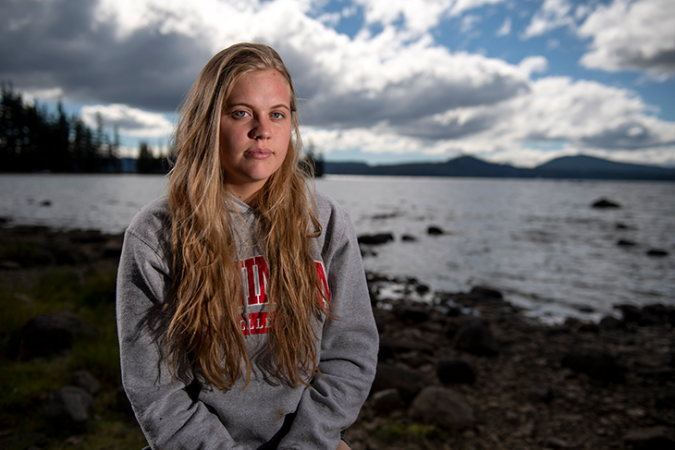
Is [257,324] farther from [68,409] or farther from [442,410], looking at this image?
[442,410]

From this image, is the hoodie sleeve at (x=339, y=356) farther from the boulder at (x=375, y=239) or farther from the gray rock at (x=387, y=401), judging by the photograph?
the boulder at (x=375, y=239)

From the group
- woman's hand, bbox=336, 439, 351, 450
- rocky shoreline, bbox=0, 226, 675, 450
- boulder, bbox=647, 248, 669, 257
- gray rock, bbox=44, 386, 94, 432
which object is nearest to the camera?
woman's hand, bbox=336, 439, 351, 450

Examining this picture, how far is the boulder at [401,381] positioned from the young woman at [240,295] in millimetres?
2793

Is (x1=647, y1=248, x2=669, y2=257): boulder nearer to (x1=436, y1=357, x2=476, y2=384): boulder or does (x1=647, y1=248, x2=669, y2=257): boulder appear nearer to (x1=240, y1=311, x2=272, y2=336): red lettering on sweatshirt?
(x1=436, y1=357, x2=476, y2=384): boulder

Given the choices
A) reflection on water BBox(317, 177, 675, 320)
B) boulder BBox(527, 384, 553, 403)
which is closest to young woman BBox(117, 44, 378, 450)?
boulder BBox(527, 384, 553, 403)

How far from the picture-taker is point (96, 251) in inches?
496

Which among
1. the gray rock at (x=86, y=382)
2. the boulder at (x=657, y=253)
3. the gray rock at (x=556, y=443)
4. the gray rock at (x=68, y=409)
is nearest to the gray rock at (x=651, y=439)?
the gray rock at (x=556, y=443)

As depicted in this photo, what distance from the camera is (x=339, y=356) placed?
1.79 m

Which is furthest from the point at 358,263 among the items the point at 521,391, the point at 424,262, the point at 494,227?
the point at 494,227

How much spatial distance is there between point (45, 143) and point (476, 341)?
298 feet

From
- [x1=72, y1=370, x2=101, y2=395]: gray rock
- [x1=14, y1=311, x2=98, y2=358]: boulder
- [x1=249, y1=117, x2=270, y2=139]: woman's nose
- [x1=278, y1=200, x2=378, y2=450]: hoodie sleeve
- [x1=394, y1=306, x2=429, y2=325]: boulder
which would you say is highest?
[x1=249, y1=117, x2=270, y2=139]: woman's nose

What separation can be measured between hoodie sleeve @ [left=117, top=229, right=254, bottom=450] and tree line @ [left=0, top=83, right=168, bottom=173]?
75.2m

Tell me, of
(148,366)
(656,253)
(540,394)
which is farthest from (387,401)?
(656,253)

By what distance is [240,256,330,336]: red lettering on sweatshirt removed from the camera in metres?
1.72
